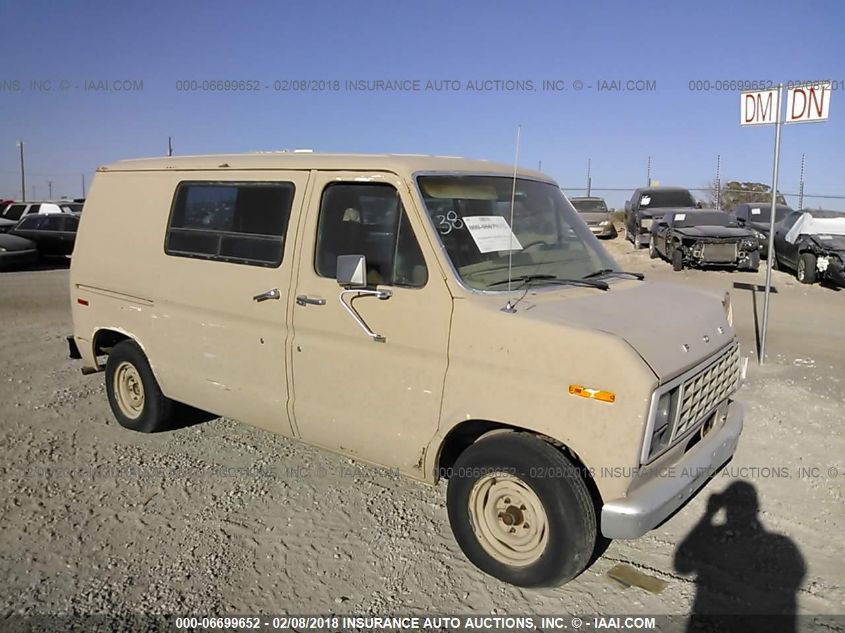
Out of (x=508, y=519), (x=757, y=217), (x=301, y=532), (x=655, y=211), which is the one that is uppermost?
(x=655, y=211)

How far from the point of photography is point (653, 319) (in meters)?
3.65

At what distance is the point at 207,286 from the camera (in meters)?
4.78

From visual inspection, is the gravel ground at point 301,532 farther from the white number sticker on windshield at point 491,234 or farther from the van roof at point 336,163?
the van roof at point 336,163

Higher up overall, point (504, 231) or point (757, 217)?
point (757, 217)

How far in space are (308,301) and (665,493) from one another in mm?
2245

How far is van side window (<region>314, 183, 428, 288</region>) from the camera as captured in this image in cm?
386

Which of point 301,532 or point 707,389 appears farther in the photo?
point 301,532

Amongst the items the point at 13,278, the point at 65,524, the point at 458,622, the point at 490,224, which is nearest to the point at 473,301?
the point at 490,224

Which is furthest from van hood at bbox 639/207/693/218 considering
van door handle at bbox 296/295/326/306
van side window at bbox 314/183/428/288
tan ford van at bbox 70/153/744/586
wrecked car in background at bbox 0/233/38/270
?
van door handle at bbox 296/295/326/306

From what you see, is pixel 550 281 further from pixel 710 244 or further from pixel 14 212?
pixel 14 212

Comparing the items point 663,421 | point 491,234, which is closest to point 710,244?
point 491,234

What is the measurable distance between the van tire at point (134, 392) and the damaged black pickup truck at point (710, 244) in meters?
13.1

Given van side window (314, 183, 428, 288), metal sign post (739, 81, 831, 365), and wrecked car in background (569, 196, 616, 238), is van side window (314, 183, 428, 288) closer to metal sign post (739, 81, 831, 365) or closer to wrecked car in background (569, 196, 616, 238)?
metal sign post (739, 81, 831, 365)

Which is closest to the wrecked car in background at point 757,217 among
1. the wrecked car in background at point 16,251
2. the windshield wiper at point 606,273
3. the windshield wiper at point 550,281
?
the windshield wiper at point 606,273
